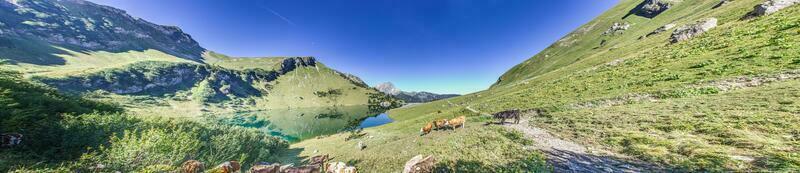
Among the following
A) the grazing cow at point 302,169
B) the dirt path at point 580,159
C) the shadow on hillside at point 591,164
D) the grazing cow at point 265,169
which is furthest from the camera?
the grazing cow at point 302,169

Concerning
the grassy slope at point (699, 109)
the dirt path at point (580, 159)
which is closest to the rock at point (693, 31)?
the grassy slope at point (699, 109)

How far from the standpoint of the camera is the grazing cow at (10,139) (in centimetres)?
1238

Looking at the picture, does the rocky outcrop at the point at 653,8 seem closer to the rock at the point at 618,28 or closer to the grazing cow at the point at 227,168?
the rock at the point at 618,28

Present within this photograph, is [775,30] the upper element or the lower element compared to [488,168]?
upper

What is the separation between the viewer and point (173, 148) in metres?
14.6

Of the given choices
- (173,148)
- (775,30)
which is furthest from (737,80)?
(173,148)

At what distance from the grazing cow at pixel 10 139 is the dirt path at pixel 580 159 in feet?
86.1

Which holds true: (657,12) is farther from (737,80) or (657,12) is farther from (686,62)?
(737,80)

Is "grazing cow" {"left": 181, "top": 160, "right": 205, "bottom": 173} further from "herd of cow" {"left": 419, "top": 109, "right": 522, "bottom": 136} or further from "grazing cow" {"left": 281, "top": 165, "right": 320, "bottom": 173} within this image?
"herd of cow" {"left": 419, "top": 109, "right": 522, "bottom": 136}

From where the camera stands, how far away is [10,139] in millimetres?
12680

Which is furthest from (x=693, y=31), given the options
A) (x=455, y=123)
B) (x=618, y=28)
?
(x=618, y=28)

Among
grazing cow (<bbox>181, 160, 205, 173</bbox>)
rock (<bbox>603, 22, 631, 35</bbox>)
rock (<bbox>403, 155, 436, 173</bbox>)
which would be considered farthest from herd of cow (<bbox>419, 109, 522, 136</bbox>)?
rock (<bbox>603, 22, 631, 35</bbox>)

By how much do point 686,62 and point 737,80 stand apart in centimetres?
1452

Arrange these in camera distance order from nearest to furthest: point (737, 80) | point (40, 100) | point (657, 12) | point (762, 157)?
point (762, 157) → point (40, 100) → point (737, 80) → point (657, 12)
